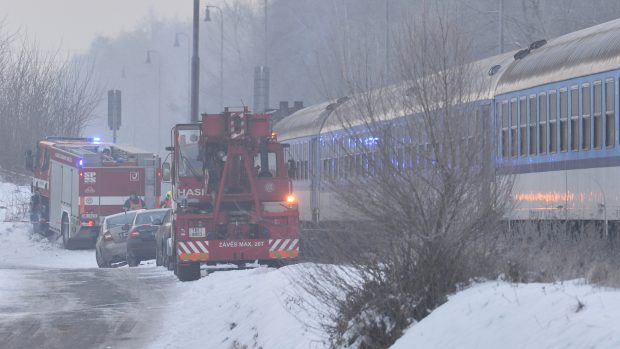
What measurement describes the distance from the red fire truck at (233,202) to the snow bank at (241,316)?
2019 millimetres

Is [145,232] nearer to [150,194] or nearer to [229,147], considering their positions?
[229,147]

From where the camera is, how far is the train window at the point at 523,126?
777 inches

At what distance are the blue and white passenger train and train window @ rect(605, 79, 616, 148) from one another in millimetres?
12

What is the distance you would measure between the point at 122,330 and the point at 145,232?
598 inches

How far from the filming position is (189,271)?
2341 cm

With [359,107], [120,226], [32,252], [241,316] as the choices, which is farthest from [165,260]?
[32,252]

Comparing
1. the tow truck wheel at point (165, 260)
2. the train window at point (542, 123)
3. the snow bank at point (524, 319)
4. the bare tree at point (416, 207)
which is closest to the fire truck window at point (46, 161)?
the tow truck wheel at point (165, 260)

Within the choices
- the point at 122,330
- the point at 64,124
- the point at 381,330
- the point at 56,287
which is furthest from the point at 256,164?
the point at 64,124

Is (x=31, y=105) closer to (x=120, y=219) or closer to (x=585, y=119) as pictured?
(x=120, y=219)

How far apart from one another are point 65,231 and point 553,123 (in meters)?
26.6

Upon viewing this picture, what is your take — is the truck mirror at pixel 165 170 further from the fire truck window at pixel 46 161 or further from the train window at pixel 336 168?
the fire truck window at pixel 46 161

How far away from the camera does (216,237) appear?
22859 mm

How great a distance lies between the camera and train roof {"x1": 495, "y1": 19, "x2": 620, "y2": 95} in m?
17.4

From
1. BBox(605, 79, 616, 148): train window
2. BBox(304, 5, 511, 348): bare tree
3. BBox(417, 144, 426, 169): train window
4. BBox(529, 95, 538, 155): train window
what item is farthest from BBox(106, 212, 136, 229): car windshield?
BBox(417, 144, 426, 169): train window
